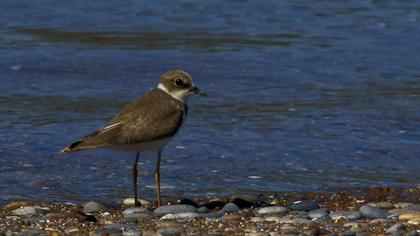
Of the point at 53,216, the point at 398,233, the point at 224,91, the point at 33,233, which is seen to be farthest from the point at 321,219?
the point at 224,91

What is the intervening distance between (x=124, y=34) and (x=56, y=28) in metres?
0.87

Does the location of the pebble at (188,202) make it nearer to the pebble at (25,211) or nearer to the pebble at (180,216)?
the pebble at (180,216)

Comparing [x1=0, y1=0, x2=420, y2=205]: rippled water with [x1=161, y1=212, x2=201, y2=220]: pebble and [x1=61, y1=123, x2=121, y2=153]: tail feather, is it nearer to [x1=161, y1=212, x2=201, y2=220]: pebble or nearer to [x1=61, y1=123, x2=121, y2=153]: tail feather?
[x1=61, y1=123, x2=121, y2=153]: tail feather

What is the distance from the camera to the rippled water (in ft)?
27.8

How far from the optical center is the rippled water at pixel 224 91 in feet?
27.8

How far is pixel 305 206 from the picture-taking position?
7523 millimetres

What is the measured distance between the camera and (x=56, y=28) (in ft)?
46.9

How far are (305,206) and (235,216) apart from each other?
0.59 metres

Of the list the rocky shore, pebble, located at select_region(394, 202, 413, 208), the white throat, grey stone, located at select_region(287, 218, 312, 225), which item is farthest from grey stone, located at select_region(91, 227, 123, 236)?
pebble, located at select_region(394, 202, 413, 208)

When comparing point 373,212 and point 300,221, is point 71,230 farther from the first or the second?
point 373,212

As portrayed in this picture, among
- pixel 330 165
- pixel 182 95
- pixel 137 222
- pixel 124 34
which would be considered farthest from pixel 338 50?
pixel 137 222

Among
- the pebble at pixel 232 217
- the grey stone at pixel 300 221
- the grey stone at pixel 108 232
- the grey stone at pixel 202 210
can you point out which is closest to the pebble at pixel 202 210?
the grey stone at pixel 202 210

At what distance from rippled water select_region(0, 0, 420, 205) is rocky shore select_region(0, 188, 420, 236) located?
32 cm

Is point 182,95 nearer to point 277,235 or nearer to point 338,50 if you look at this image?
point 277,235
